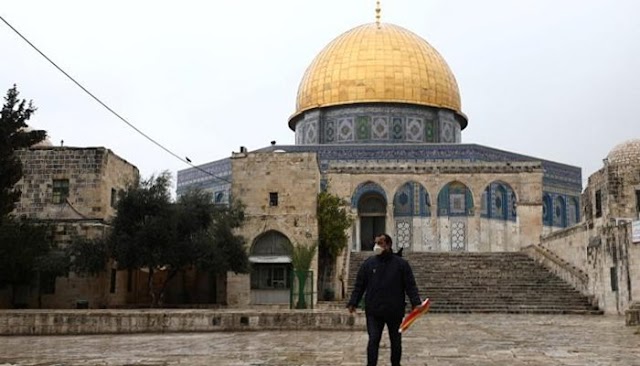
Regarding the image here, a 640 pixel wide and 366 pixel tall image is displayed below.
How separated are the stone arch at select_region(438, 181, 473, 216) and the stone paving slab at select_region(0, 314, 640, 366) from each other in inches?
728

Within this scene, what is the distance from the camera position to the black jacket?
6383 mm

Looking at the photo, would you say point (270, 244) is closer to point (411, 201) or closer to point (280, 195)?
point (280, 195)

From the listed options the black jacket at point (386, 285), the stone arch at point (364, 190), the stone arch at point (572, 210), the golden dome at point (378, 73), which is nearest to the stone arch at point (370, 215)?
the stone arch at point (364, 190)

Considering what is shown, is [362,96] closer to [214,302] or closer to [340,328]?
[214,302]

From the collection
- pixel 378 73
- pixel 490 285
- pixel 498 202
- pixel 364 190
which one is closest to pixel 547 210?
pixel 498 202

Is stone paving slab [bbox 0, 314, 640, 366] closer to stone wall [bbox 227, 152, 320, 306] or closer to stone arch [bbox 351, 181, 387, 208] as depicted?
stone wall [bbox 227, 152, 320, 306]

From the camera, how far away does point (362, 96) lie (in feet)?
121

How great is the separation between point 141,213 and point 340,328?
7.80 meters

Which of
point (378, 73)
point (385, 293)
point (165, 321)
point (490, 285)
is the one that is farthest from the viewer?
point (378, 73)

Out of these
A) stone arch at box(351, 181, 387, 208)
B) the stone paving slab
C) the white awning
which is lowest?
the stone paving slab

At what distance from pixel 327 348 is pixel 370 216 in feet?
79.1

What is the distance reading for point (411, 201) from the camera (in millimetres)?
32375

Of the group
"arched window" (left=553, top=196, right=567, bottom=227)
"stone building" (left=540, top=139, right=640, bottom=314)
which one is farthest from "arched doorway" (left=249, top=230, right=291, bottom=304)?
"arched window" (left=553, top=196, right=567, bottom=227)

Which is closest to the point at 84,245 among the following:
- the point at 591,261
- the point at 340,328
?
the point at 340,328
